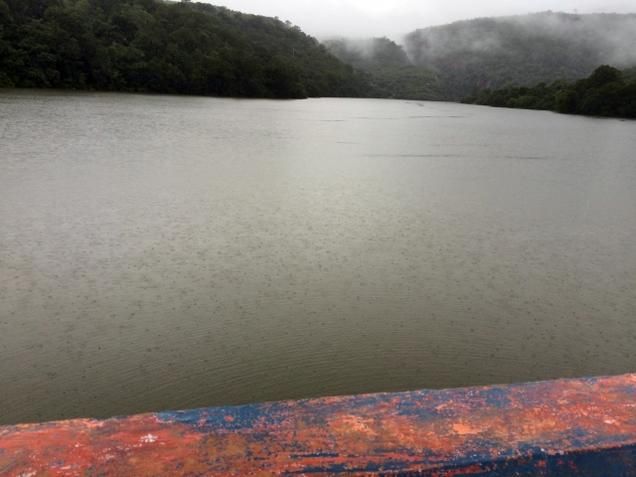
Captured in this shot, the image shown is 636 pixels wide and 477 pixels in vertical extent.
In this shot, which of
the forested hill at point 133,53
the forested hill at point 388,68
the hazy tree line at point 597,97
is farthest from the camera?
the forested hill at point 388,68

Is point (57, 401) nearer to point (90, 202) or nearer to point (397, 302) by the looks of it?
point (397, 302)

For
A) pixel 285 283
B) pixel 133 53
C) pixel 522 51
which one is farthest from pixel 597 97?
pixel 522 51

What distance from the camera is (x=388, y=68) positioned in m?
79.8

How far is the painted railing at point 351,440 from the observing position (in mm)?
656

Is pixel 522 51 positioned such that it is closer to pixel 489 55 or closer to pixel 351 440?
pixel 489 55

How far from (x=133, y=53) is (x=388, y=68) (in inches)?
2236

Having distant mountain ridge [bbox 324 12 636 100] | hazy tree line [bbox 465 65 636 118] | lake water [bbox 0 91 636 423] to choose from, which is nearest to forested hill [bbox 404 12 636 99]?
distant mountain ridge [bbox 324 12 636 100]

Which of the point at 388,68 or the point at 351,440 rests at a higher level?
the point at 388,68

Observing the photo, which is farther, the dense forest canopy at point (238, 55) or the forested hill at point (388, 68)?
the forested hill at point (388, 68)

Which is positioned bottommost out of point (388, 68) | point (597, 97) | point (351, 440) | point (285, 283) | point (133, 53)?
point (285, 283)

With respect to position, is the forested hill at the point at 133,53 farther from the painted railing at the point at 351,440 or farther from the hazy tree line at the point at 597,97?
the painted railing at the point at 351,440

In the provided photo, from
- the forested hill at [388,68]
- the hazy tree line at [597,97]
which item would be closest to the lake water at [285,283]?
the hazy tree line at [597,97]

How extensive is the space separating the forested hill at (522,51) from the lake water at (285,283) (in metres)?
61.7

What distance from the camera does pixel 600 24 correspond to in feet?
269
